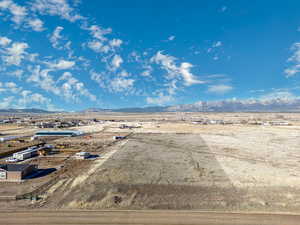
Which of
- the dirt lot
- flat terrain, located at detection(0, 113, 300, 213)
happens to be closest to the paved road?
flat terrain, located at detection(0, 113, 300, 213)

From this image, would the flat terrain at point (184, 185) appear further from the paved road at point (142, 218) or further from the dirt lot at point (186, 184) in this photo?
the paved road at point (142, 218)

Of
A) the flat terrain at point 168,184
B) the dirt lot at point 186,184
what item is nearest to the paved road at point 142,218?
the flat terrain at point 168,184

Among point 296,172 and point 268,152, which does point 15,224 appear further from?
point 268,152

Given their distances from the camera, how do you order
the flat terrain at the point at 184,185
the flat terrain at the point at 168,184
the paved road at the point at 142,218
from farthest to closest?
the flat terrain at the point at 184,185
the flat terrain at the point at 168,184
the paved road at the point at 142,218

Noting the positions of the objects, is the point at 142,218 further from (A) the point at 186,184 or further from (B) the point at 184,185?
(A) the point at 186,184

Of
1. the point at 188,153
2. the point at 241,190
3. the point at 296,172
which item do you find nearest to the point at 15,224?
the point at 241,190

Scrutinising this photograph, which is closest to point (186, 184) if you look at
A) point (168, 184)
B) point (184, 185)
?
point (184, 185)

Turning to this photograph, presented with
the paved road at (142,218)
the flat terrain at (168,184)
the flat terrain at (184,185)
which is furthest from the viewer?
the flat terrain at (184,185)

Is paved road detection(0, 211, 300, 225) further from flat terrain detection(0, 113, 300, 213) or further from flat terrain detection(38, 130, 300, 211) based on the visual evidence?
flat terrain detection(38, 130, 300, 211)
